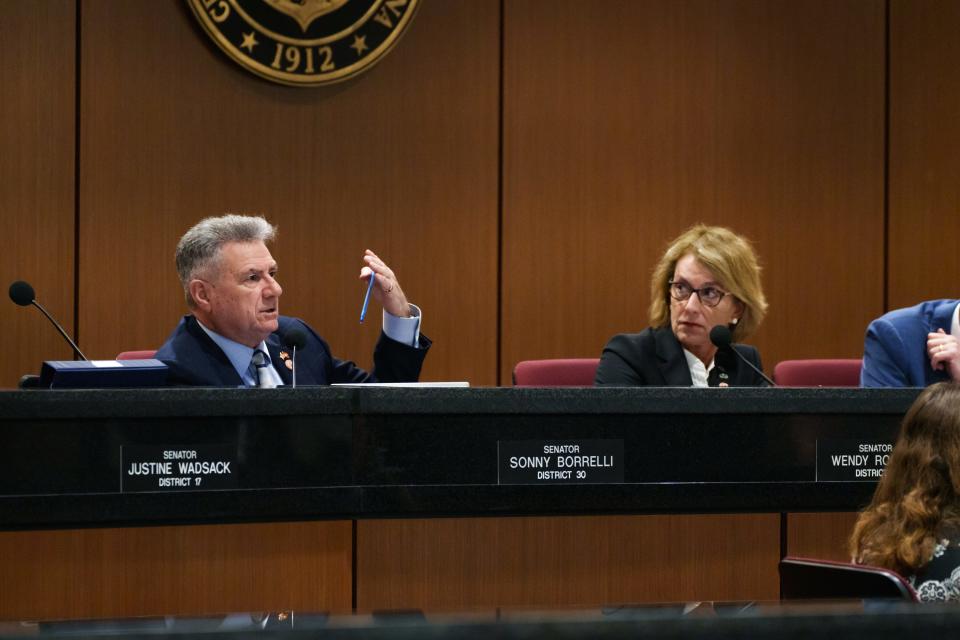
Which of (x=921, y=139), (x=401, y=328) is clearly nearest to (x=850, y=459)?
(x=401, y=328)

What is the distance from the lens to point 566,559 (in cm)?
246

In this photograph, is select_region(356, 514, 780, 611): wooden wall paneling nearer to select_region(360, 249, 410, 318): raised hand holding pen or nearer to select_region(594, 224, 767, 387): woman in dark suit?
select_region(594, 224, 767, 387): woman in dark suit

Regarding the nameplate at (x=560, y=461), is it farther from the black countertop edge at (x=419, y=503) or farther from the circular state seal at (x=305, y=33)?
the circular state seal at (x=305, y=33)

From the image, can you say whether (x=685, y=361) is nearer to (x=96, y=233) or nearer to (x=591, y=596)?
Result: (x=591, y=596)

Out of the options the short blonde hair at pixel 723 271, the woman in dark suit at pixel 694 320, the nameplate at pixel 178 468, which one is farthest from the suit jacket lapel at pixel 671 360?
the nameplate at pixel 178 468

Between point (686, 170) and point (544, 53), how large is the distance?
82 centimetres

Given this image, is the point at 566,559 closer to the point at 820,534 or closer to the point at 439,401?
the point at 439,401

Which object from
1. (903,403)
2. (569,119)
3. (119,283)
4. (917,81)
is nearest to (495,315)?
(569,119)

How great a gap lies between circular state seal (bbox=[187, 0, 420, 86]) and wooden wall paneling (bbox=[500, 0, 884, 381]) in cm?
59

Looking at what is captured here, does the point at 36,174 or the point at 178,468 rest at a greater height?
the point at 36,174

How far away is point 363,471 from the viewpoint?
2400 millimetres

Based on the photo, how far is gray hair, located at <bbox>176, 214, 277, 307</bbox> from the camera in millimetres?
3211

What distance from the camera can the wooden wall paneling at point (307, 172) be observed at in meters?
4.81

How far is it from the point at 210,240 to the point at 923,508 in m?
2.01
